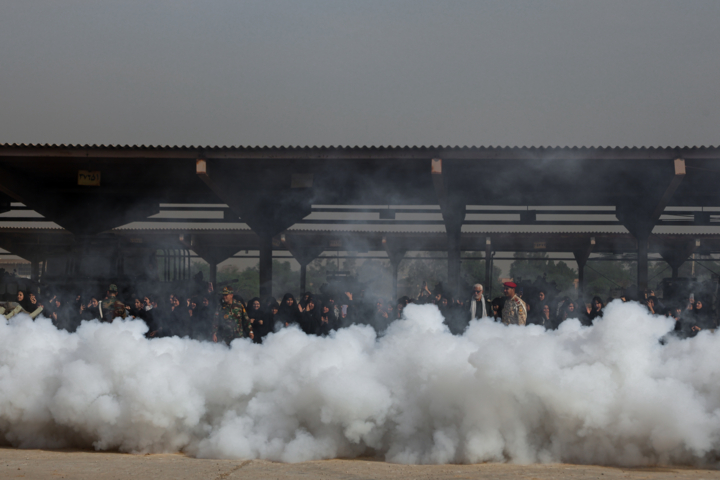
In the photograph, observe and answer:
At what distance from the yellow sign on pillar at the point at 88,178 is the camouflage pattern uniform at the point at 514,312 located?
26.1 feet

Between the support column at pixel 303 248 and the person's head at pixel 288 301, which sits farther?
the support column at pixel 303 248

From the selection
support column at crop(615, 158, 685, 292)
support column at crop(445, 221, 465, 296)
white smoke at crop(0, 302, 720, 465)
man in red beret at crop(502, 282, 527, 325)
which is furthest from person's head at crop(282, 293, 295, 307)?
support column at crop(615, 158, 685, 292)

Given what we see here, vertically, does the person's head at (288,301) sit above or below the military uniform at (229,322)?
above

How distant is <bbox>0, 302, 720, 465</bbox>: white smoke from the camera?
577cm

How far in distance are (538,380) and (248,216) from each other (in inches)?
342

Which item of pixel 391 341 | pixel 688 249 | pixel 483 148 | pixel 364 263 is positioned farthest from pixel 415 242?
pixel 391 341

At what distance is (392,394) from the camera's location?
639cm

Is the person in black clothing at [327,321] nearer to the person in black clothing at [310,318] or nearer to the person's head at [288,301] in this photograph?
the person in black clothing at [310,318]

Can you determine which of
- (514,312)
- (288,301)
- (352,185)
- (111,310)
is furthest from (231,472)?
(352,185)

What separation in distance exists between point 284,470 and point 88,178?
27.5 ft

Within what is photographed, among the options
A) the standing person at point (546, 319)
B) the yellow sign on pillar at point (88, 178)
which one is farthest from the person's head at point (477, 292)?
the yellow sign on pillar at point (88, 178)

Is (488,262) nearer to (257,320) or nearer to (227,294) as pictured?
(257,320)

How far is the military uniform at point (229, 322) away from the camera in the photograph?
820 centimetres

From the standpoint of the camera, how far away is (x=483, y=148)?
10383 millimetres
